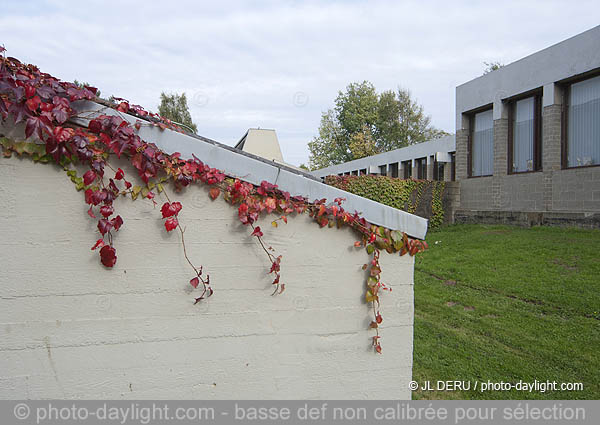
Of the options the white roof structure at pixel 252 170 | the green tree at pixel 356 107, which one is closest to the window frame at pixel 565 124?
the white roof structure at pixel 252 170

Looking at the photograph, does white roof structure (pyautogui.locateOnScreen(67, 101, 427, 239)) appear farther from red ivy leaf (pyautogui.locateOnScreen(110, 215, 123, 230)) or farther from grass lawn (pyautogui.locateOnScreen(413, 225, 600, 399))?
grass lawn (pyautogui.locateOnScreen(413, 225, 600, 399))

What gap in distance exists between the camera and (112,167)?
86.3 inches

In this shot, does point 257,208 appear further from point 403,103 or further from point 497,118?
point 403,103

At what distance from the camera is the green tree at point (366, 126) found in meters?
46.2

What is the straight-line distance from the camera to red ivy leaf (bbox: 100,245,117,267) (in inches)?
84.3

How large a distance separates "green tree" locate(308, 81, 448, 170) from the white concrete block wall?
140 feet

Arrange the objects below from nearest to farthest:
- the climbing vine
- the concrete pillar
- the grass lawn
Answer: the climbing vine
the grass lawn
the concrete pillar

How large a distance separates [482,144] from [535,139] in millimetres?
2288

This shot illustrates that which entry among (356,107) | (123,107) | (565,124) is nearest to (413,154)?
(565,124)

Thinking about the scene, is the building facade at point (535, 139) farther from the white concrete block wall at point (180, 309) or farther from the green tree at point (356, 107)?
the green tree at point (356, 107)

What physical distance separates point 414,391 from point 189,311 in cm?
238

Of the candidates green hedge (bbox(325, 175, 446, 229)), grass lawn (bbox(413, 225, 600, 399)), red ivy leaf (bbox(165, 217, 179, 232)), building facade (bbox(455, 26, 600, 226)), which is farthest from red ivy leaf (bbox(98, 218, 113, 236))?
green hedge (bbox(325, 175, 446, 229))

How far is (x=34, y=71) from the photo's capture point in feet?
7.02
